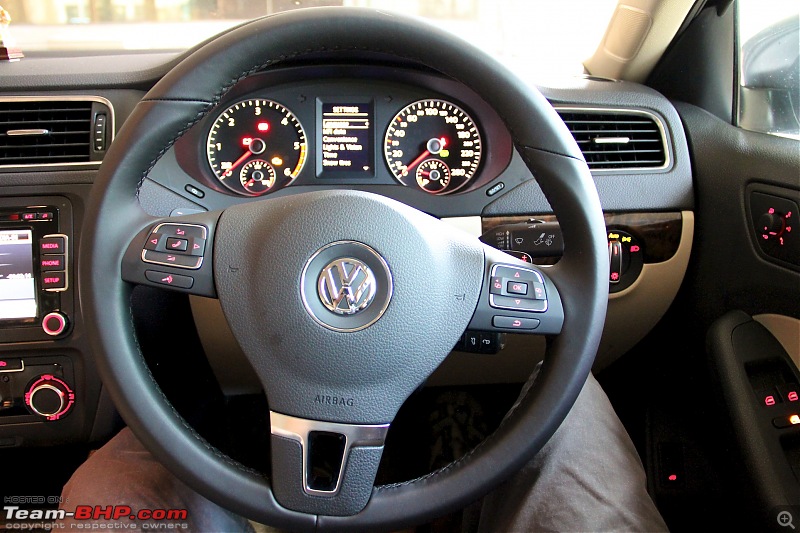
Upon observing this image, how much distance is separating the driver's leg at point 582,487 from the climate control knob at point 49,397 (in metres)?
0.83

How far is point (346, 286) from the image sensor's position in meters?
0.92

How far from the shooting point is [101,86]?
4.68 feet

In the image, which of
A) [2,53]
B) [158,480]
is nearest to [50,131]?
[2,53]

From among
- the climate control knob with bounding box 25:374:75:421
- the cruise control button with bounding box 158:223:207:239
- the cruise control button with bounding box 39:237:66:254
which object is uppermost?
the cruise control button with bounding box 158:223:207:239

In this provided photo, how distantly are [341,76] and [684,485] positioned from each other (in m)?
1.20

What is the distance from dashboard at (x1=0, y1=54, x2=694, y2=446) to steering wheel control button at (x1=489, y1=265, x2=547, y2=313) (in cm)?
40

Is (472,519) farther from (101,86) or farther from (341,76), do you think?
(101,86)

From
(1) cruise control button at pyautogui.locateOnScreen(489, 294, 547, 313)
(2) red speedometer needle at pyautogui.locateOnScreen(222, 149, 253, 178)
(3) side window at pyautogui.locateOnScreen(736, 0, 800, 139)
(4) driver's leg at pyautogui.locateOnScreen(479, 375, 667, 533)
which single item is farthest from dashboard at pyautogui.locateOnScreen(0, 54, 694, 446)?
(1) cruise control button at pyautogui.locateOnScreen(489, 294, 547, 313)

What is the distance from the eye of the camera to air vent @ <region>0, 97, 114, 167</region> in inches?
54.6

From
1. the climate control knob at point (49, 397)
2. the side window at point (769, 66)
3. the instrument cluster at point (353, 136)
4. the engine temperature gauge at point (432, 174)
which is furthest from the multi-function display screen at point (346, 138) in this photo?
the side window at point (769, 66)

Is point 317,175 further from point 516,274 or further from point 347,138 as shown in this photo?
point 516,274

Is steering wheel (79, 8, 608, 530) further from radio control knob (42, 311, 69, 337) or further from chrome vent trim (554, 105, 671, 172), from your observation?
chrome vent trim (554, 105, 671, 172)

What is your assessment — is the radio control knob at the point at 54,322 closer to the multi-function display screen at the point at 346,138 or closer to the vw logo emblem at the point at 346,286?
the multi-function display screen at the point at 346,138

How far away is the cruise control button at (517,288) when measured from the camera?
0.95 meters
